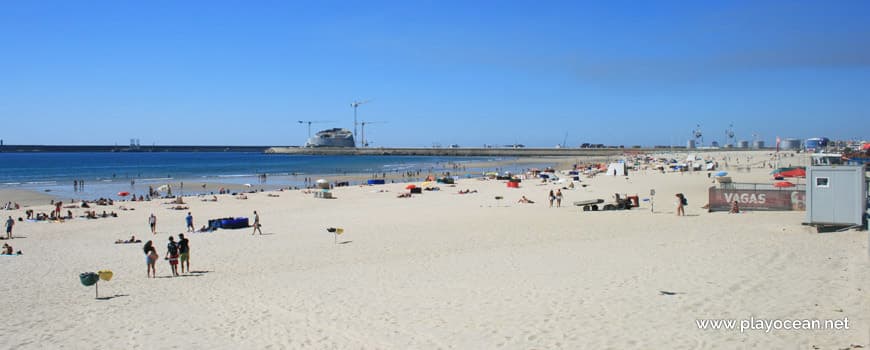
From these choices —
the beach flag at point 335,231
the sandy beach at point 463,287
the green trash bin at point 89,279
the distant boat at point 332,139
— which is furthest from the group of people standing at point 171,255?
the distant boat at point 332,139

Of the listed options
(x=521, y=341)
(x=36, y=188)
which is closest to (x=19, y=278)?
(x=521, y=341)

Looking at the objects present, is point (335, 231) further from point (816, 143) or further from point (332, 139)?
point (332, 139)

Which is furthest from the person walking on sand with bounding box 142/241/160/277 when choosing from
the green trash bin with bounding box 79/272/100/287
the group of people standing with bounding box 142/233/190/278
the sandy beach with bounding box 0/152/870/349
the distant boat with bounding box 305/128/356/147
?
the distant boat with bounding box 305/128/356/147

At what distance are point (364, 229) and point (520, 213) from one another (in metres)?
6.05

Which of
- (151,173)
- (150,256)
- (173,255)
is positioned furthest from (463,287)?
(151,173)

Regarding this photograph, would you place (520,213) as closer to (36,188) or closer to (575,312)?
(575,312)

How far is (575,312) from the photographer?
27.1 feet

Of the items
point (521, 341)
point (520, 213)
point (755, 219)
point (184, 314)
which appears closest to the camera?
point (521, 341)

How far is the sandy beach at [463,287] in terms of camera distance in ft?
24.8

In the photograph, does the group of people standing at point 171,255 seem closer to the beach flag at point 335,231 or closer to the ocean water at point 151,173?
the beach flag at point 335,231

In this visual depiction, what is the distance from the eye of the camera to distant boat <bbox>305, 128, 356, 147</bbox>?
16300 centimetres

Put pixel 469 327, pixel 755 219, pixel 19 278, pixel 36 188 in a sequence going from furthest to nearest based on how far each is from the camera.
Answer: pixel 36 188 → pixel 755 219 → pixel 19 278 → pixel 469 327

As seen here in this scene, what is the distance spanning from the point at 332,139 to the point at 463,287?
156365 millimetres

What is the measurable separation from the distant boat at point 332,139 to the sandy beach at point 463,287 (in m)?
145
